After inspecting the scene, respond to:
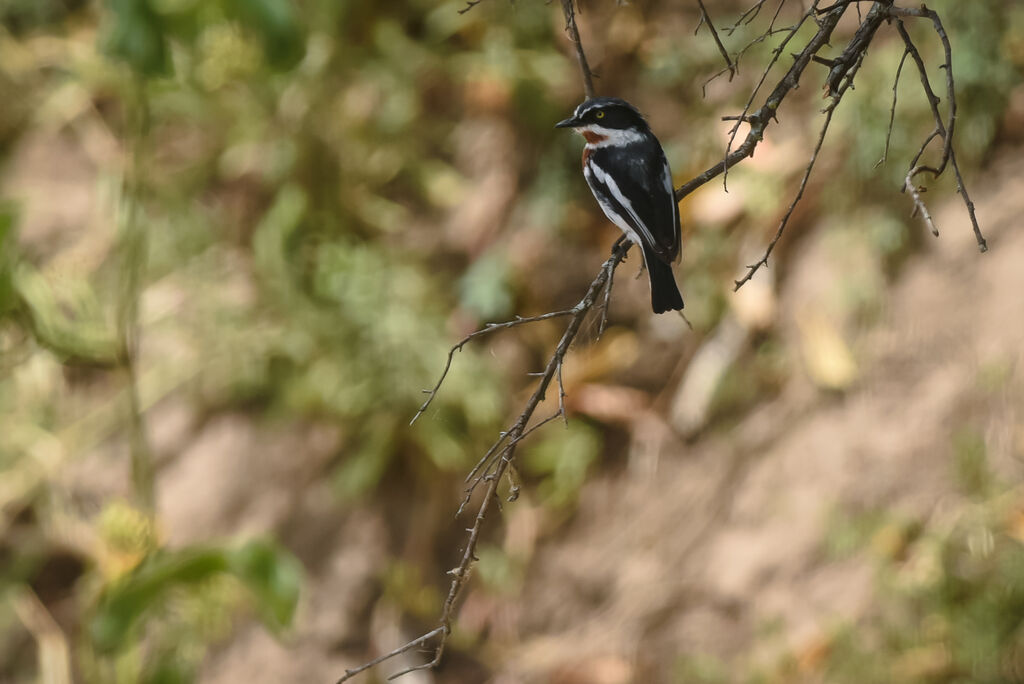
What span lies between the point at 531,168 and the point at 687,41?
880 millimetres

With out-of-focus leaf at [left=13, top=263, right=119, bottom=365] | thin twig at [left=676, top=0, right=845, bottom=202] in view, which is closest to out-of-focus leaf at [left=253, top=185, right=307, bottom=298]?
out-of-focus leaf at [left=13, top=263, right=119, bottom=365]

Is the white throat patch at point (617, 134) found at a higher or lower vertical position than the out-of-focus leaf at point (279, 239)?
higher

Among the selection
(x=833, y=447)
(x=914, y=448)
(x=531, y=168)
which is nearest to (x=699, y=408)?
(x=833, y=447)

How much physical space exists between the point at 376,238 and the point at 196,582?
7.02 ft

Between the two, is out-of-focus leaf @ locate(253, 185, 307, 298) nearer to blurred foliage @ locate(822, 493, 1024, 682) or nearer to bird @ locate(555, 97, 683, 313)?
→ bird @ locate(555, 97, 683, 313)

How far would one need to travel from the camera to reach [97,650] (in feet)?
8.78

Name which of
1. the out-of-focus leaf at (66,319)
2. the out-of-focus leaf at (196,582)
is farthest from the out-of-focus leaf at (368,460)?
the out-of-focus leaf at (196,582)

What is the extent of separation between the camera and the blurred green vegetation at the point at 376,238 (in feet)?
11.8

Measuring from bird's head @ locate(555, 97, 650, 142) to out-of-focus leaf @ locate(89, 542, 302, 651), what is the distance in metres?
1.49

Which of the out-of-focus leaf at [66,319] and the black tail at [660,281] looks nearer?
the black tail at [660,281]

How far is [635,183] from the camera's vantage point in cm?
178

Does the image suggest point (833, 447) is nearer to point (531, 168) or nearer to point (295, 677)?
point (531, 168)

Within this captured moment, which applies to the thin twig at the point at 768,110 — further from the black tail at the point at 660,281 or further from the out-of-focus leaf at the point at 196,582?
the out-of-focus leaf at the point at 196,582

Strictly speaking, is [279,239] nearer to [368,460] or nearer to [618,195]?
[368,460]
